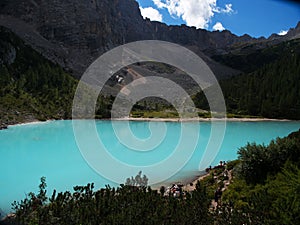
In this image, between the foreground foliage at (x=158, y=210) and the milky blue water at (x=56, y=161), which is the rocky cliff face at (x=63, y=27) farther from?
the foreground foliage at (x=158, y=210)

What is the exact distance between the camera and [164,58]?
484 ft

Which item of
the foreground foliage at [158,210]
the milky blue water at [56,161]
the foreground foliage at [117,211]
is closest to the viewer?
the foreground foliage at [158,210]

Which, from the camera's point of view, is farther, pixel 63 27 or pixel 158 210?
pixel 63 27

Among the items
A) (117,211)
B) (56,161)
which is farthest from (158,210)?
(56,161)

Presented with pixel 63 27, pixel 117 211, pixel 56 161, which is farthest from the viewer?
pixel 63 27

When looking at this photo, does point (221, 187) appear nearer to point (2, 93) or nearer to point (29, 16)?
point (2, 93)

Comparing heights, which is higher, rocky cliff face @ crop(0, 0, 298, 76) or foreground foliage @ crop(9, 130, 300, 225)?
rocky cliff face @ crop(0, 0, 298, 76)

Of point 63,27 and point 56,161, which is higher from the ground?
point 63,27

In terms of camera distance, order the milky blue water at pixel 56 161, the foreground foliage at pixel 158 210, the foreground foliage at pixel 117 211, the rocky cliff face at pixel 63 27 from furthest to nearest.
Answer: the rocky cliff face at pixel 63 27
the milky blue water at pixel 56 161
the foreground foliage at pixel 117 211
the foreground foliage at pixel 158 210

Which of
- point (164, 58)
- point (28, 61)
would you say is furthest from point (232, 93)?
point (164, 58)

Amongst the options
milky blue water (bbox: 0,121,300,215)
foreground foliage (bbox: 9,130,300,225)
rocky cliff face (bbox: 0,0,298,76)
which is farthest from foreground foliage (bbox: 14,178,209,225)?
rocky cliff face (bbox: 0,0,298,76)

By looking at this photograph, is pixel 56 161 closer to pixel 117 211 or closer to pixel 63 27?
pixel 117 211

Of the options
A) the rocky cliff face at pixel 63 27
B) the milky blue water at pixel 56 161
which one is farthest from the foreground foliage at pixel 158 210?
the rocky cliff face at pixel 63 27

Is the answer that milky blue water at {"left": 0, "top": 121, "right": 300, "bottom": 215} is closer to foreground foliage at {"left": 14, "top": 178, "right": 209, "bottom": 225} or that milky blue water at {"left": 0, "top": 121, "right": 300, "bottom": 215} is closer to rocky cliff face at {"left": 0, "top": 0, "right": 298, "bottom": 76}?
foreground foliage at {"left": 14, "top": 178, "right": 209, "bottom": 225}
